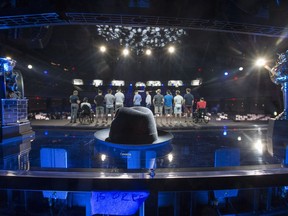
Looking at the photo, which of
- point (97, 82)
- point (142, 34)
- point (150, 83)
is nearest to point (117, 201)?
point (142, 34)

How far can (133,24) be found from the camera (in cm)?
499

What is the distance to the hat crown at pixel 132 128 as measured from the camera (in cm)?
320

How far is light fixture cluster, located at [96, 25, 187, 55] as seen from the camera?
900cm

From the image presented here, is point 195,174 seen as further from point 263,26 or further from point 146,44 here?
point 146,44

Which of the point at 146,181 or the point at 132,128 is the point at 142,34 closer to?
the point at 132,128

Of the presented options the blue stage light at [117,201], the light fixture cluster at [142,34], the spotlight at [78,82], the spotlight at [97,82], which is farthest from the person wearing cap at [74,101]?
the spotlight at [78,82]

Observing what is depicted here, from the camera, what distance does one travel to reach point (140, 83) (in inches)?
669

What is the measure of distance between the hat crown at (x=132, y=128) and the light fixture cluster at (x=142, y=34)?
6796 millimetres

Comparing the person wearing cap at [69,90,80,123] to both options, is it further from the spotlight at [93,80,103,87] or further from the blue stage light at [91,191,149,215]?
the spotlight at [93,80,103,87]

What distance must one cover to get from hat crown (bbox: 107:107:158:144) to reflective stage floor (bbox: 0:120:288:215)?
19 centimetres

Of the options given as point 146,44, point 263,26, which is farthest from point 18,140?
point 146,44

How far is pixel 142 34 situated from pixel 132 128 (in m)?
8.20

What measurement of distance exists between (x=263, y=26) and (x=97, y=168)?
610cm

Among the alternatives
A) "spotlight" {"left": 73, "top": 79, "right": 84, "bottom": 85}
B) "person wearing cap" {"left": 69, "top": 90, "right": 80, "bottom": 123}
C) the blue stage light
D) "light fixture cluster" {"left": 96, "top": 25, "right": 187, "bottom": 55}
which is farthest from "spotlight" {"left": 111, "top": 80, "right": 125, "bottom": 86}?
the blue stage light
